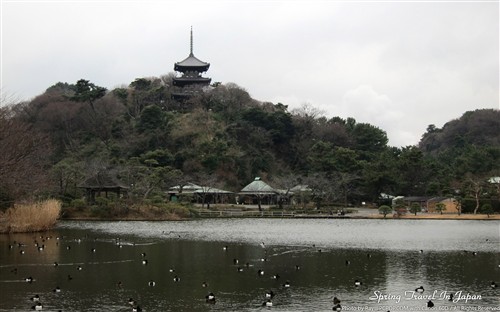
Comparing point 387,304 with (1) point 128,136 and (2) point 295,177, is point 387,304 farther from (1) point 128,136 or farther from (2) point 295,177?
(1) point 128,136

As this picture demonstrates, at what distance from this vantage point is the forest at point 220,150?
63.2m

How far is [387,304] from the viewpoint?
1911 cm

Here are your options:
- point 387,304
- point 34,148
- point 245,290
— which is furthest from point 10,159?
point 387,304

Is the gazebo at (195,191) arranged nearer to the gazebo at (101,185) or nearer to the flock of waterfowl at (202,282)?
the gazebo at (101,185)

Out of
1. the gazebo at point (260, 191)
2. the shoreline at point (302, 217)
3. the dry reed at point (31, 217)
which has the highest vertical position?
the gazebo at point (260, 191)

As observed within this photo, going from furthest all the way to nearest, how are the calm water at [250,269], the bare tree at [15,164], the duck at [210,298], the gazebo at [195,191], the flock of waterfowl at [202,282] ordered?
the gazebo at [195,191]
the bare tree at [15,164]
the calm water at [250,269]
the duck at [210,298]
the flock of waterfowl at [202,282]

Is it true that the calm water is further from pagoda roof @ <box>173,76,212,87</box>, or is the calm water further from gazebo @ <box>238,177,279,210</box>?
pagoda roof @ <box>173,76,212,87</box>

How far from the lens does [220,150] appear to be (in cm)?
7469

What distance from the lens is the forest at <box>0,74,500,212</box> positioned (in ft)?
207

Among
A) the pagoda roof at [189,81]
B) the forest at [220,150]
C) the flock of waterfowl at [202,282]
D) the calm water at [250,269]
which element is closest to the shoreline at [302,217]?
the forest at [220,150]

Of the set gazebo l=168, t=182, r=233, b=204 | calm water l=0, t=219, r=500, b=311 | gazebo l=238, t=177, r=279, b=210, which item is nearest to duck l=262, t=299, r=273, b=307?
calm water l=0, t=219, r=500, b=311

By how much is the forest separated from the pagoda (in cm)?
145

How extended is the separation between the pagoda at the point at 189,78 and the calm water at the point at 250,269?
4872 centimetres

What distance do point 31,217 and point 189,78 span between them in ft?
182
